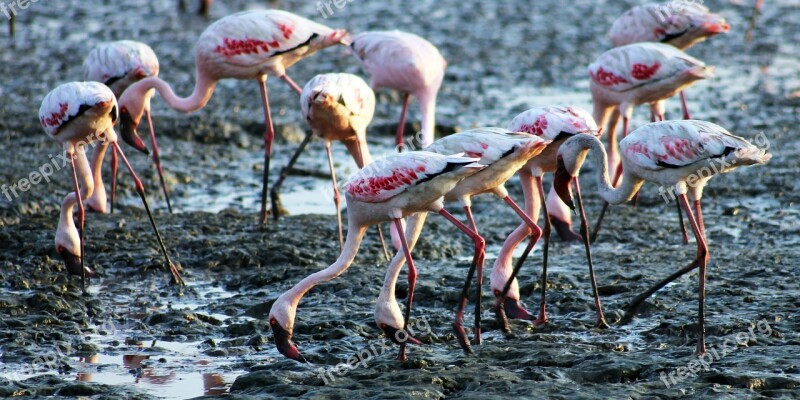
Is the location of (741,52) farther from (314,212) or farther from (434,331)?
(434,331)

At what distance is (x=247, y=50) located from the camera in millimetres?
9406

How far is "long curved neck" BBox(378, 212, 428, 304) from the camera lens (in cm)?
642

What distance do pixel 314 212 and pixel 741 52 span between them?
7670 millimetres

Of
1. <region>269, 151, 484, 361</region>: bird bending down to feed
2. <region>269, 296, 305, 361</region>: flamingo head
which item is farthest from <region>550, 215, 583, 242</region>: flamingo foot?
<region>269, 296, 305, 361</region>: flamingo head

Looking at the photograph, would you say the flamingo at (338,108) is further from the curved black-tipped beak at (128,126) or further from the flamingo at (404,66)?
the curved black-tipped beak at (128,126)

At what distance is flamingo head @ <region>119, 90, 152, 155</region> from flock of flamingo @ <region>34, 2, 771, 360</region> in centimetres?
1

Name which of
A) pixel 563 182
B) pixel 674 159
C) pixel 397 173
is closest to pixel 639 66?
pixel 563 182

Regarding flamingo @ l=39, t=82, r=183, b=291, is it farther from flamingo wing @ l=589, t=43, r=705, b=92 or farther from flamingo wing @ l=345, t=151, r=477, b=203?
flamingo wing @ l=589, t=43, r=705, b=92

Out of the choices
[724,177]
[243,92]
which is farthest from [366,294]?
[243,92]

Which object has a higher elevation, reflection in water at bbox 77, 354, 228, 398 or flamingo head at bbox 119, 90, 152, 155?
flamingo head at bbox 119, 90, 152, 155

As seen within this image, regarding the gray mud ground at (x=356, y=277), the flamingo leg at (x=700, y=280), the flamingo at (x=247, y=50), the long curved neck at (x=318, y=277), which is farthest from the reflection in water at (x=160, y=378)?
the flamingo at (x=247, y=50)

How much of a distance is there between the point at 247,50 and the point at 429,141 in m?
1.67

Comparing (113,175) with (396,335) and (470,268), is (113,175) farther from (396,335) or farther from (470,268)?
(396,335)

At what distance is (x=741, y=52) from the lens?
15336mm
